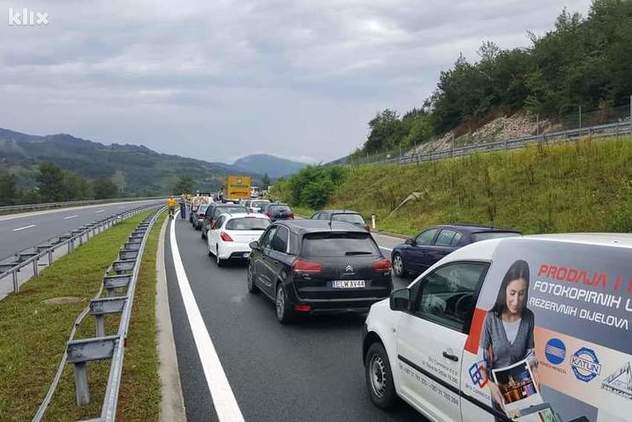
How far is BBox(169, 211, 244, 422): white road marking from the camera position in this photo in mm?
5031

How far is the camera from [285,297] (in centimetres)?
830

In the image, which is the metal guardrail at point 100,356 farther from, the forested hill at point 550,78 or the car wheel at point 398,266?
the forested hill at point 550,78

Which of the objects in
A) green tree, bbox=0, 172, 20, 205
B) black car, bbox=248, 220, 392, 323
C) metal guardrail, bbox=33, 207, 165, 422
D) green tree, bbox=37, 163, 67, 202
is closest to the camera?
metal guardrail, bbox=33, 207, 165, 422

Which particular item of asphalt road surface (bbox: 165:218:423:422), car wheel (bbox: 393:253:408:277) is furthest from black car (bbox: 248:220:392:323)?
car wheel (bbox: 393:253:408:277)

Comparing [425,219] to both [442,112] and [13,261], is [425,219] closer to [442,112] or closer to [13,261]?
[13,261]

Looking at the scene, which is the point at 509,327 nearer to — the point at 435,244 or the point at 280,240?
the point at 280,240

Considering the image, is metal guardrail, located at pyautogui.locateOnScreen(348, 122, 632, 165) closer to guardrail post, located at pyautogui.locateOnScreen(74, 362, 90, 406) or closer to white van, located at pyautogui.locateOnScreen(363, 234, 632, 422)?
white van, located at pyautogui.locateOnScreen(363, 234, 632, 422)

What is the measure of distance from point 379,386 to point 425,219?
956 inches

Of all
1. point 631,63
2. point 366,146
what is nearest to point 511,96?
point 631,63

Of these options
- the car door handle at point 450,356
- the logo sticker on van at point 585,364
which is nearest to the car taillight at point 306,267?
the car door handle at point 450,356

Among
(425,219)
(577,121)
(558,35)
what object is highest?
(558,35)

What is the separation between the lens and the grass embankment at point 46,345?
5.05m

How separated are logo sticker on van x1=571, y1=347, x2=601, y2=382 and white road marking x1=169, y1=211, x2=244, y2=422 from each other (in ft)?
9.70

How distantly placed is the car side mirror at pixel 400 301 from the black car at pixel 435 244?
6.63 metres
